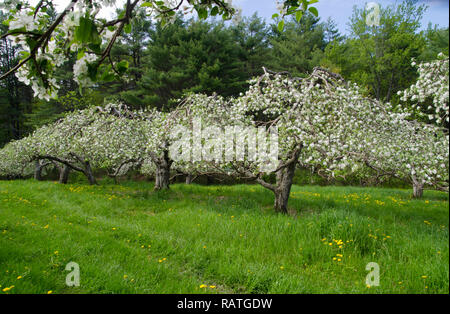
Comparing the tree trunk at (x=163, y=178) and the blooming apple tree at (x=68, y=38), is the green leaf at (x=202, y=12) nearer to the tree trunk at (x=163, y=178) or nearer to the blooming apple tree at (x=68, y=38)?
the blooming apple tree at (x=68, y=38)

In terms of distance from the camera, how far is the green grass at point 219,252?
3.49 m

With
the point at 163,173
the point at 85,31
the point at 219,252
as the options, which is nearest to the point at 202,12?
the point at 85,31

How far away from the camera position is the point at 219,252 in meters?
4.71

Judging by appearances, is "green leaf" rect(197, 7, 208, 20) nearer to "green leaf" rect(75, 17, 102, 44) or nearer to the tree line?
"green leaf" rect(75, 17, 102, 44)

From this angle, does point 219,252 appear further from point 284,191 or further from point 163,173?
point 163,173

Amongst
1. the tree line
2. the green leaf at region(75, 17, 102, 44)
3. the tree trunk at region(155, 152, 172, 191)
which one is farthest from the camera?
the tree line

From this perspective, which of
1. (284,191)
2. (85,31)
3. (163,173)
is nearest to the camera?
(85,31)

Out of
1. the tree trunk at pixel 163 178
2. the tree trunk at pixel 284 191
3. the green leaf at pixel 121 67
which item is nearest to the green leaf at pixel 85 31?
the green leaf at pixel 121 67

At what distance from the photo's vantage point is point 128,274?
149 inches

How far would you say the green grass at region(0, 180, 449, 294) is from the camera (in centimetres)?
349

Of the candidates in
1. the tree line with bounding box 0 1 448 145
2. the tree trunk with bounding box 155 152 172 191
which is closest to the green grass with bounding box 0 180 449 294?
the tree trunk with bounding box 155 152 172 191
